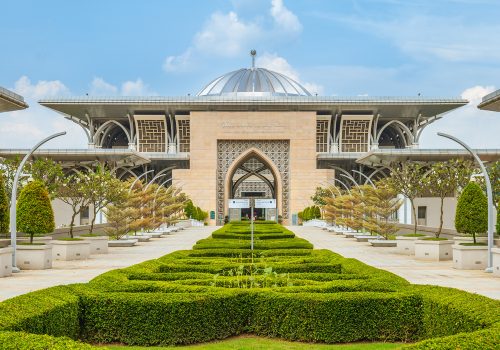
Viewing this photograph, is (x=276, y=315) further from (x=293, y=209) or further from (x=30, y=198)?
(x=293, y=209)

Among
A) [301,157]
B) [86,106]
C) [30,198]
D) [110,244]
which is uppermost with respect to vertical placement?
[86,106]

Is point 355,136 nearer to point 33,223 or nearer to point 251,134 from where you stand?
point 251,134

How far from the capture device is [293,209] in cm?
6184

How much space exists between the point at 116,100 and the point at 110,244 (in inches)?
1376

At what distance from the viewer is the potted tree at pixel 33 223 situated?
1836 centimetres

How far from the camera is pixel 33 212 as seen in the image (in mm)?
18500

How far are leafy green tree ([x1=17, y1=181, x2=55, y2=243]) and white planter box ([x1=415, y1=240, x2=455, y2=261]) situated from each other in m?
12.3

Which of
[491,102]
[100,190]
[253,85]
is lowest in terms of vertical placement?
[100,190]

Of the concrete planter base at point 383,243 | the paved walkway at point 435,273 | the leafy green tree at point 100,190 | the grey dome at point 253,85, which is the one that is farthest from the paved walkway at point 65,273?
the grey dome at point 253,85

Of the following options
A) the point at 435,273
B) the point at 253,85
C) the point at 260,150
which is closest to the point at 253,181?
the point at 253,85

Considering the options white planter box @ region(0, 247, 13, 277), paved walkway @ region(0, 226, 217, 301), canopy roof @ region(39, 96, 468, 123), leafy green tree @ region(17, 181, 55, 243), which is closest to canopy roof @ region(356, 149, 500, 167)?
canopy roof @ region(39, 96, 468, 123)

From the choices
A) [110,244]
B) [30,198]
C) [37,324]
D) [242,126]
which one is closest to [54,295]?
[37,324]

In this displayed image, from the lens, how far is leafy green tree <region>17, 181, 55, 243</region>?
728 inches

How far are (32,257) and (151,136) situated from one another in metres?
48.4
